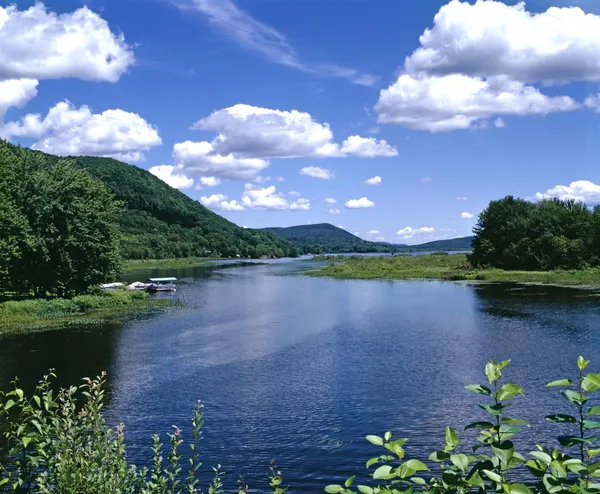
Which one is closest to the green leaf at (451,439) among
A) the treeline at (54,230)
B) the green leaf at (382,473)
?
the green leaf at (382,473)

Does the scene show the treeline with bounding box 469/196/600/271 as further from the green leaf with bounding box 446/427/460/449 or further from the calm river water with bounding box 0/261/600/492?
the green leaf with bounding box 446/427/460/449

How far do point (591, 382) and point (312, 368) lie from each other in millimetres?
28390

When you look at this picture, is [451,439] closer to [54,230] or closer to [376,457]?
[376,457]

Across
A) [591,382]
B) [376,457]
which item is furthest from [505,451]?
[376,457]

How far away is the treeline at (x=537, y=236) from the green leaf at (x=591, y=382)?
102210 millimetres

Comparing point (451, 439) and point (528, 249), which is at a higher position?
point (528, 249)

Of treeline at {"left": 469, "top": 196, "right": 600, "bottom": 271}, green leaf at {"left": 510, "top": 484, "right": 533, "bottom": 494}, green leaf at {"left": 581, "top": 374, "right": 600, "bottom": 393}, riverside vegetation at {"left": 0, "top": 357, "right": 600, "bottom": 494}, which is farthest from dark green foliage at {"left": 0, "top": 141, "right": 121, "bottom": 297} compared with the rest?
treeline at {"left": 469, "top": 196, "right": 600, "bottom": 271}

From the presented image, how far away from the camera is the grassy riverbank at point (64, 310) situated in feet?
152

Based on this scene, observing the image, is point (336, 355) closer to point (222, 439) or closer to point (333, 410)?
point (333, 410)

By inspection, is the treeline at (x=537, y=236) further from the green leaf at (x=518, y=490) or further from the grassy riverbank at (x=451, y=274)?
the green leaf at (x=518, y=490)

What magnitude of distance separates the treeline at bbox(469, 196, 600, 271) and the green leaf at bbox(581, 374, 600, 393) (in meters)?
102

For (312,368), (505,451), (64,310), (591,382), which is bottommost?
(312,368)

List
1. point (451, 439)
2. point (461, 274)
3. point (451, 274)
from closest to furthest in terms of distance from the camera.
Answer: point (451, 439) → point (461, 274) → point (451, 274)

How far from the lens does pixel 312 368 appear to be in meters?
32.2
